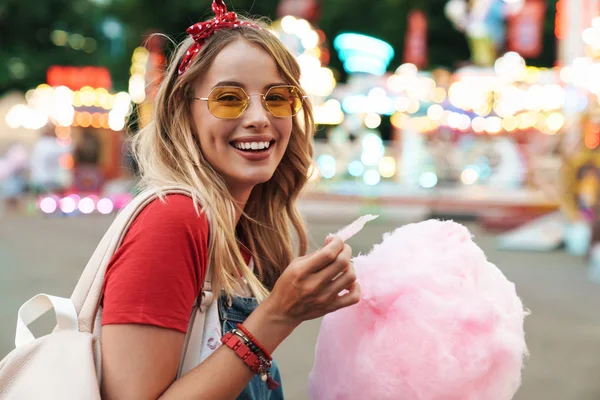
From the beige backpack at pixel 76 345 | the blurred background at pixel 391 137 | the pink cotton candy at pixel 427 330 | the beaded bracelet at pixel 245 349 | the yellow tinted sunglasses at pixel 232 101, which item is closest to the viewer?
the beige backpack at pixel 76 345

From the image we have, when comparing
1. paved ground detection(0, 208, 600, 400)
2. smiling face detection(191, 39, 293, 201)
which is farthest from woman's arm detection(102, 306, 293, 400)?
paved ground detection(0, 208, 600, 400)

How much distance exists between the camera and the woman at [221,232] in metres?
1.37

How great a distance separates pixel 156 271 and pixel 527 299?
251 inches

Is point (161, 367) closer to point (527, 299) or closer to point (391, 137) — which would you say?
point (527, 299)

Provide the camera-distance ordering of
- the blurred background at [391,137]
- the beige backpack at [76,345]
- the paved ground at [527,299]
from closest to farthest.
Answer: the beige backpack at [76,345] → the paved ground at [527,299] → the blurred background at [391,137]

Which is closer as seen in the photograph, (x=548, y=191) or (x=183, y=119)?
(x=183, y=119)

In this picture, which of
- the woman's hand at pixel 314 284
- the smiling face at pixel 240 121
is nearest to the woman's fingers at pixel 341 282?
the woman's hand at pixel 314 284

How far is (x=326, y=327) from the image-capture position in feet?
5.65

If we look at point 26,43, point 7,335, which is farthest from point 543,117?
point 26,43

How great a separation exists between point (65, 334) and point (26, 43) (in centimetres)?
3071

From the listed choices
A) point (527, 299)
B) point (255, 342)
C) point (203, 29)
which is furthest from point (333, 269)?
point (527, 299)

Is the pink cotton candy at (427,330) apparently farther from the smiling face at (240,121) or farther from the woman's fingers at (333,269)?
the smiling face at (240,121)

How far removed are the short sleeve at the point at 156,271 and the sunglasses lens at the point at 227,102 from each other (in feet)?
1.04

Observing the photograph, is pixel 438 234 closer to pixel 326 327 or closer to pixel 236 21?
pixel 326 327
